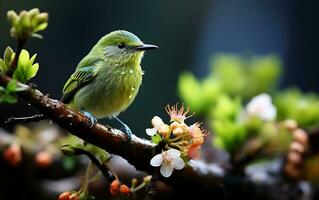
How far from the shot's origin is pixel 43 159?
2.49m

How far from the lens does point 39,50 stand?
5.57 metres

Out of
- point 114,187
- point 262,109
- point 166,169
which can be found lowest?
point 114,187

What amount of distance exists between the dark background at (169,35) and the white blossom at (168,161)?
9.36ft

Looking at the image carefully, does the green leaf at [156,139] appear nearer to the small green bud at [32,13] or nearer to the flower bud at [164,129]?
the flower bud at [164,129]

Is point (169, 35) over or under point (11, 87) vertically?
over

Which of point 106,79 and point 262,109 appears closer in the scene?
point 106,79

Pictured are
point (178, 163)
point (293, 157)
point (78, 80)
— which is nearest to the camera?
point (178, 163)

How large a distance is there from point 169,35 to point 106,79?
16.3ft

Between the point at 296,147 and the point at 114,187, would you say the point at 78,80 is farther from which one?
the point at 296,147

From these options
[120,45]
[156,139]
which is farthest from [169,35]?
[156,139]

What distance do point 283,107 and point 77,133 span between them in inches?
80.2

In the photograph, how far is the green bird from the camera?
2.02m

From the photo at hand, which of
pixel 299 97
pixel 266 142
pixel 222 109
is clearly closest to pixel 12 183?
pixel 222 109

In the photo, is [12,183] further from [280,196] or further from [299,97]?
[299,97]
